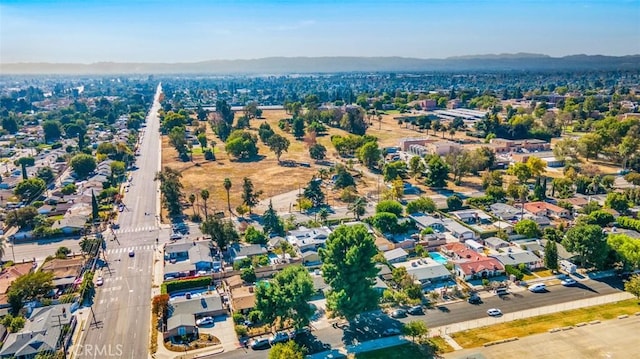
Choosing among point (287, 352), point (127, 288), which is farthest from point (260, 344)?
point (127, 288)

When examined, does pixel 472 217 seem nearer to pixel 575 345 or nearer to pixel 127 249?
pixel 575 345

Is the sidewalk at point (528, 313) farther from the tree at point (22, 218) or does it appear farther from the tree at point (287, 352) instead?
the tree at point (22, 218)

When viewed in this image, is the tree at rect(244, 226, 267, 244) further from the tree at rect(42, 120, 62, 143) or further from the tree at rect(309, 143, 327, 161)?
the tree at rect(42, 120, 62, 143)

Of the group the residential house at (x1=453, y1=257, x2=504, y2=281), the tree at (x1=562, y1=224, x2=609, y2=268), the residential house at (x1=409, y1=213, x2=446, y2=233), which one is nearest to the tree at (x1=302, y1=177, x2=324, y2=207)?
the residential house at (x1=409, y1=213, x2=446, y2=233)

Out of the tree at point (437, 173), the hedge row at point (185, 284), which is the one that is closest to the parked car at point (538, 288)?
the hedge row at point (185, 284)

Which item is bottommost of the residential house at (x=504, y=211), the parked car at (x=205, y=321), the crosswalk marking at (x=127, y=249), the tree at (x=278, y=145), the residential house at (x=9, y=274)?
the parked car at (x=205, y=321)

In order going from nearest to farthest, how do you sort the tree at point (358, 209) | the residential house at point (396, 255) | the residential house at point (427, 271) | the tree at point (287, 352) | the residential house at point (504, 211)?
the tree at point (287, 352) < the residential house at point (427, 271) < the residential house at point (396, 255) < the tree at point (358, 209) < the residential house at point (504, 211)

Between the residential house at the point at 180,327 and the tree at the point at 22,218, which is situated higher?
the tree at the point at 22,218

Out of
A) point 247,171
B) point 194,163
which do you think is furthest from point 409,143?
point 194,163

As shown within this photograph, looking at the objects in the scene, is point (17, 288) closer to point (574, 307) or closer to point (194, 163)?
point (574, 307)
